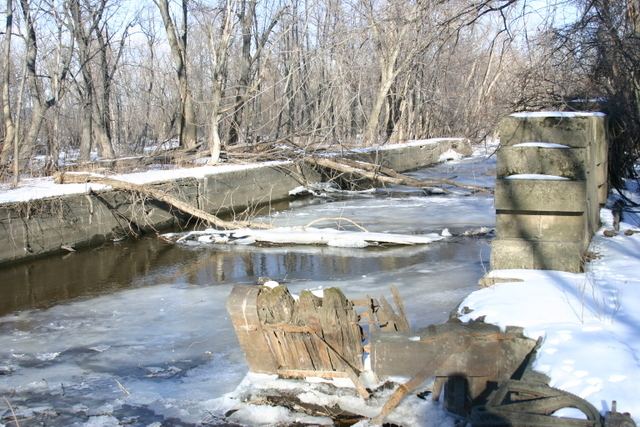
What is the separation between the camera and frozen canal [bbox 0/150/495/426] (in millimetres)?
5695

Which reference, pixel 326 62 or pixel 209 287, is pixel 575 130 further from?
pixel 326 62

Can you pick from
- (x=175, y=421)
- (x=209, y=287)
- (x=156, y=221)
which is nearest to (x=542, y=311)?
(x=175, y=421)

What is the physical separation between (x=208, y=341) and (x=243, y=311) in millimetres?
2028

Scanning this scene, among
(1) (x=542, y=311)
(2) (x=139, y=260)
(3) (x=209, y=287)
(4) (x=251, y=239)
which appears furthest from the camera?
(4) (x=251, y=239)

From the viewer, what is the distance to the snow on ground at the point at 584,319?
12.2 ft

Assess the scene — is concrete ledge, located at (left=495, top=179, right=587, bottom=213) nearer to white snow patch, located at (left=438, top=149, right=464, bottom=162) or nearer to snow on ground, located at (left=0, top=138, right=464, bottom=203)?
snow on ground, located at (left=0, top=138, right=464, bottom=203)

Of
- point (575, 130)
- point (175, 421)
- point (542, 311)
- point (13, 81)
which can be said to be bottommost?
point (175, 421)

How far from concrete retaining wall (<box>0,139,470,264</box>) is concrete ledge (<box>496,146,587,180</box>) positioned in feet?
28.0

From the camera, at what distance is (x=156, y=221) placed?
14977mm

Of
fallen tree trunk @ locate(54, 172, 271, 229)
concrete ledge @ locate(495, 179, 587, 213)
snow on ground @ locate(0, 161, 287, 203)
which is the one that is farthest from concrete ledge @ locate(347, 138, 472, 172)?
concrete ledge @ locate(495, 179, 587, 213)

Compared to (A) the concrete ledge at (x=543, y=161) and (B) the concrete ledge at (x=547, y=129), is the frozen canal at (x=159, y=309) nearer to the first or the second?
(A) the concrete ledge at (x=543, y=161)

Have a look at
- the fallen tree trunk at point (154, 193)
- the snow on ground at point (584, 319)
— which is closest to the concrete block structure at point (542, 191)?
the snow on ground at point (584, 319)

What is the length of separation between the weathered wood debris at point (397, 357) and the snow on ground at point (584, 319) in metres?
0.14

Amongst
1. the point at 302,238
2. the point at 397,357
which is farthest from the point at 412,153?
the point at 397,357
